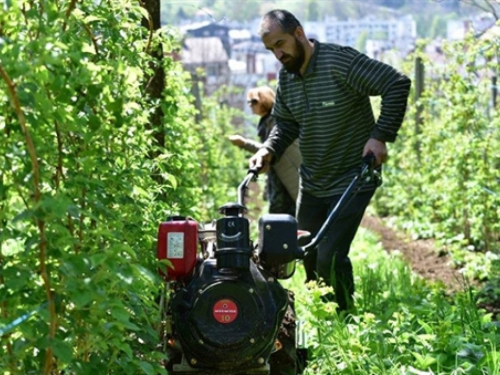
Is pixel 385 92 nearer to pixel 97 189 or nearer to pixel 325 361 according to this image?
pixel 325 361

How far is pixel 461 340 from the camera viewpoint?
14.8 ft

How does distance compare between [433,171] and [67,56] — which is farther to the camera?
[433,171]

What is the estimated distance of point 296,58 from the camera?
18.5 feet

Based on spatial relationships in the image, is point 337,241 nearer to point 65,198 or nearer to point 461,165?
point 65,198

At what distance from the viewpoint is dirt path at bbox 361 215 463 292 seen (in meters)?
8.68

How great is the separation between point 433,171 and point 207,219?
2.39 meters

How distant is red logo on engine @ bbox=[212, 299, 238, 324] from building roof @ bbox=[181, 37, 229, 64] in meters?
19.5

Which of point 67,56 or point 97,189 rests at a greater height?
point 67,56

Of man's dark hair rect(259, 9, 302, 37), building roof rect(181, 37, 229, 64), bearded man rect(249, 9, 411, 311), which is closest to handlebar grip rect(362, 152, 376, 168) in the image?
bearded man rect(249, 9, 411, 311)

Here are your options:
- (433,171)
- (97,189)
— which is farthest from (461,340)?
(433,171)

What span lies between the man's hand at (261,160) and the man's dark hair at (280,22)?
62 centimetres

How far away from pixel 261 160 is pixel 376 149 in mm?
640

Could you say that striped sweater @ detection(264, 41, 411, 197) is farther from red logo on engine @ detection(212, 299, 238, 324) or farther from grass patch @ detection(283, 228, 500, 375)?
red logo on engine @ detection(212, 299, 238, 324)

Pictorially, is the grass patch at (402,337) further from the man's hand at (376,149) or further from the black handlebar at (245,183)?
the man's hand at (376,149)
